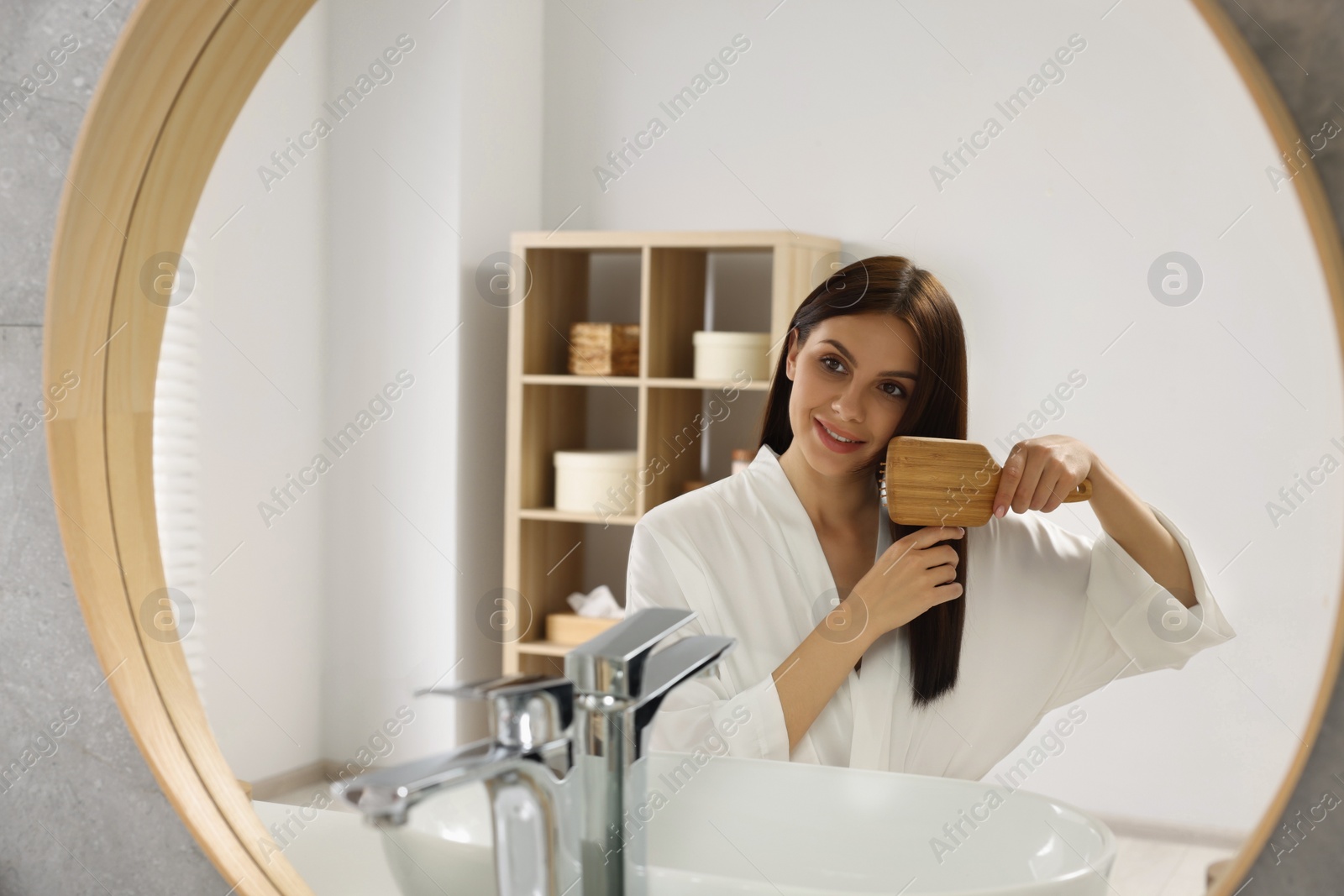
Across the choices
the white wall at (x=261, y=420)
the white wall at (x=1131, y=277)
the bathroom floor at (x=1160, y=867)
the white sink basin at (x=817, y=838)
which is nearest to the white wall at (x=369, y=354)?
the white wall at (x=261, y=420)

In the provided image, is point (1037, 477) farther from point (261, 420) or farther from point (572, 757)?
point (261, 420)

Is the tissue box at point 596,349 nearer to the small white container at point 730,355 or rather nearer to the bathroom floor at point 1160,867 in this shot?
the small white container at point 730,355

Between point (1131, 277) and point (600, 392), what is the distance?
1.27 ft

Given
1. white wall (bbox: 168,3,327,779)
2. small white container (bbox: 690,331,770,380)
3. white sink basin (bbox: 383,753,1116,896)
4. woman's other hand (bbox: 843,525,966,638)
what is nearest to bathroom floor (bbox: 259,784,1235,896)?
white sink basin (bbox: 383,753,1116,896)

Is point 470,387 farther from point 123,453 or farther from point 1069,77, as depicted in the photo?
point 1069,77

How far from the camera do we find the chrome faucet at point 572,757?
0.26 meters

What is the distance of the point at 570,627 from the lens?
66cm

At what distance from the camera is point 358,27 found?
646 millimetres

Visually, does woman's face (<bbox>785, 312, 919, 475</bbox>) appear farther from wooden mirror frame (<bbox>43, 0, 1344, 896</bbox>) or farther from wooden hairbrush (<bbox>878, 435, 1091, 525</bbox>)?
wooden mirror frame (<bbox>43, 0, 1344, 896</bbox>)

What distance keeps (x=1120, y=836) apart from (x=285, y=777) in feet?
1.58

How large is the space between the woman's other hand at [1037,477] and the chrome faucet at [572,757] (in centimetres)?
14

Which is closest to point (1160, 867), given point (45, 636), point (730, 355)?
point (730, 355)

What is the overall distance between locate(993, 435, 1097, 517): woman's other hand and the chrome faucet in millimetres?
142

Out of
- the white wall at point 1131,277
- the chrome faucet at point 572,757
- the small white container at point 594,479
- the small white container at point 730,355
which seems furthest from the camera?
the small white container at point 594,479
